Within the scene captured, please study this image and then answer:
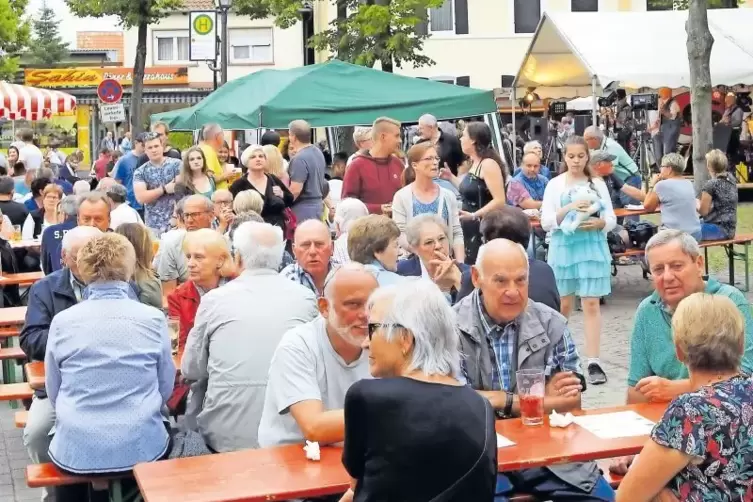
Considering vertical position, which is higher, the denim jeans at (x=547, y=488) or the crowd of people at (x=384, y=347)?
the crowd of people at (x=384, y=347)

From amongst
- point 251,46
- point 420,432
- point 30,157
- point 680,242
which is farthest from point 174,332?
point 251,46

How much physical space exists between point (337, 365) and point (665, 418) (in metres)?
1.45

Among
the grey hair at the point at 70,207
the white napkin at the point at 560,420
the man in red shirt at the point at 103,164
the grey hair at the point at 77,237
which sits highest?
the man in red shirt at the point at 103,164

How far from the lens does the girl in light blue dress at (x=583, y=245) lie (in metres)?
9.08

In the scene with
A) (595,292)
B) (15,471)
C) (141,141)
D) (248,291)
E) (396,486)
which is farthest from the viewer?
(141,141)

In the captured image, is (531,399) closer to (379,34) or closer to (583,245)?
(583,245)

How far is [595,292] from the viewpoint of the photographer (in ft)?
29.8

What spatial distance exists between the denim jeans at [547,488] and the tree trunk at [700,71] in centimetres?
1296

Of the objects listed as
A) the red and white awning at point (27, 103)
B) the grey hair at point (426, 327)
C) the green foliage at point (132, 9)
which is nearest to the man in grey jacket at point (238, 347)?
the grey hair at point (426, 327)

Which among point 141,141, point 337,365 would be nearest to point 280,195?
point 141,141

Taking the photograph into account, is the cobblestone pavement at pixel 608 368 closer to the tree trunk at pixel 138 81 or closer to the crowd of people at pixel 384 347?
the crowd of people at pixel 384 347

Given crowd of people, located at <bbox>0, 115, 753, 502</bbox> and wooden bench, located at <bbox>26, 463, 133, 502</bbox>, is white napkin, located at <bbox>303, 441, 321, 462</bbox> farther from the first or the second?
wooden bench, located at <bbox>26, 463, 133, 502</bbox>

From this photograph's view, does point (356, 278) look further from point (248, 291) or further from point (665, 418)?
point (665, 418)

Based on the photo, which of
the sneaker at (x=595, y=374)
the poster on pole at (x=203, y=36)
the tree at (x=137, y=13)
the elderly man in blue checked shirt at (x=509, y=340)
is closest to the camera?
the elderly man in blue checked shirt at (x=509, y=340)
